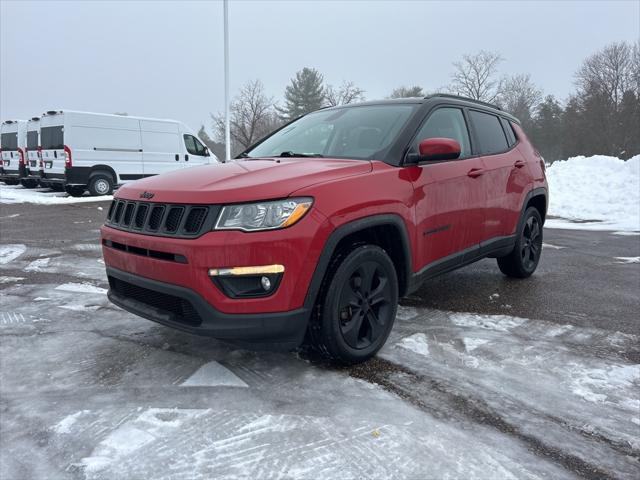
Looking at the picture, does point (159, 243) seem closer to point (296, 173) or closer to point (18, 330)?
point (296, 173)

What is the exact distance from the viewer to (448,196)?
365cm

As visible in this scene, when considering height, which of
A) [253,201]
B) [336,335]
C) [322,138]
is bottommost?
[336,335]

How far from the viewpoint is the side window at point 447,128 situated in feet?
11.9

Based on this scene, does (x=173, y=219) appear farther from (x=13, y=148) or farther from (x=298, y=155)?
(x=13, y=148)

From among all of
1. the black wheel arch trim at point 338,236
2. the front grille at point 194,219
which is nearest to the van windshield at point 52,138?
the front grille at point 194,219

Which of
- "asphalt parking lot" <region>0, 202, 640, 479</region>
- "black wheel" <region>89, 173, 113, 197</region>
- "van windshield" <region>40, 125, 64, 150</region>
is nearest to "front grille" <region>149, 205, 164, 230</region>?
"asphalt parking lot" <region>0, 202, 640, 479</region>

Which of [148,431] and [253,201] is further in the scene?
[253,201]

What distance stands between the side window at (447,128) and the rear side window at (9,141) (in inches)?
726

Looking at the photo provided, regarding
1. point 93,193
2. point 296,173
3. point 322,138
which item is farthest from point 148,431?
point 93,193

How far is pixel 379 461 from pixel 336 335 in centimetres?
82

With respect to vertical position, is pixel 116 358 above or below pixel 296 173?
below

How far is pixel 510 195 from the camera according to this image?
15.3 ft

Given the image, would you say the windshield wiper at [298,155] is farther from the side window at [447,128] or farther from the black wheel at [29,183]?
the black wheel at [29,183]

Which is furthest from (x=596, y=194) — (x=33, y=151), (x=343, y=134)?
(x=33, y=151)
